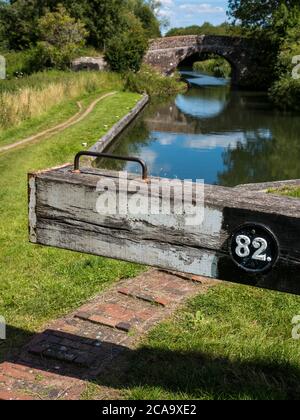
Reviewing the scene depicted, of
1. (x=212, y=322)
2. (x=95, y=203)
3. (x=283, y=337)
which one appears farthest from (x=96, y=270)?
(x=95, y=203)

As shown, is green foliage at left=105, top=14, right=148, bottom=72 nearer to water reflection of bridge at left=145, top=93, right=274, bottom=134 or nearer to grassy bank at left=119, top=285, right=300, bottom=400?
water reflection of bridge at left=145, top=93, right=274, bottom=134

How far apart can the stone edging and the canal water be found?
0.24 metres

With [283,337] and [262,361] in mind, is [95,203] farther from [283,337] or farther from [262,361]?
[283,337]

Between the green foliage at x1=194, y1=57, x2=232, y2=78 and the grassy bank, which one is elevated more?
the green foliage at x1=194, y1=57, x2=232, y2=78

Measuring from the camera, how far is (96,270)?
4.71 m

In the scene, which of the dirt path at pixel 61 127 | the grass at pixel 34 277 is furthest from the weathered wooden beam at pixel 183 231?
the dirt path at pixel 61 127

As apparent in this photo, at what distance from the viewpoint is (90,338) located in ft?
11.6

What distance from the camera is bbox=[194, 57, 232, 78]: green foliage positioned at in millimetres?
53844

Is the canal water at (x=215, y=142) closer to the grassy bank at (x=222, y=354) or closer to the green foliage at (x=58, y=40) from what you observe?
the green foliage at (x=58, y=40)

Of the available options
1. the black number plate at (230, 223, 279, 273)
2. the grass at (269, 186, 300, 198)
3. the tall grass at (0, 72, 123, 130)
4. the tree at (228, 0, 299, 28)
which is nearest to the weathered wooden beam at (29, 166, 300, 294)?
the black number plate at (230, 223, 279, 273)

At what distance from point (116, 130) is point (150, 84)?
Result: 1498cm

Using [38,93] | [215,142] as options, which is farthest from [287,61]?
[38,93]

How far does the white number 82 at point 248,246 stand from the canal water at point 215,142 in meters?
9.67
